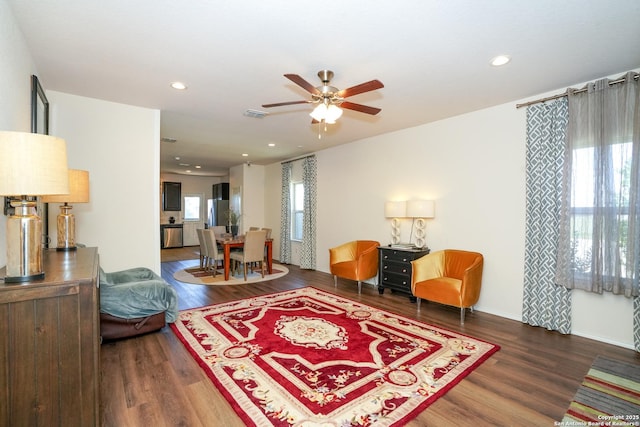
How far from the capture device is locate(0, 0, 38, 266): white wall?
1837mm

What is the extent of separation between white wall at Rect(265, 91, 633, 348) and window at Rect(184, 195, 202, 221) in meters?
7.70

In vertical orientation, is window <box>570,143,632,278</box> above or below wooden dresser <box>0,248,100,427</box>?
above

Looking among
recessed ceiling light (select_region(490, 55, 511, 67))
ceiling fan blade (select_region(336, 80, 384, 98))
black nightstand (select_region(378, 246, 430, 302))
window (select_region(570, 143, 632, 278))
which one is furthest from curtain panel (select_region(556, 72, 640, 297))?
ceiling fan blade (select_region(336, 80, 384, 98))

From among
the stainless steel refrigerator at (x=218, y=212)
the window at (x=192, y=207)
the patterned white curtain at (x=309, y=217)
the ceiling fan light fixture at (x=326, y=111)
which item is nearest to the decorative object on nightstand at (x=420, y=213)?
the ceiling fan light fixture at (x=326, y=111)

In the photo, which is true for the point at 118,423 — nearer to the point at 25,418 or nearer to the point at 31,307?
the point at 25,418

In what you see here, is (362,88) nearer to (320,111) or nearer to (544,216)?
(320,111)

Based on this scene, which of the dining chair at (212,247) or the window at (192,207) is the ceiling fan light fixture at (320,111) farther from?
the window at (192,207)

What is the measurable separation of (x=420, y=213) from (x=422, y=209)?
0.21ft

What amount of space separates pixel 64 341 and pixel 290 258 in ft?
20.9

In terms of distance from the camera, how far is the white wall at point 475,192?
10.7 ft

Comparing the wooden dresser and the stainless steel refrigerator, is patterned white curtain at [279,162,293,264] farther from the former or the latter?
the wooden dresser

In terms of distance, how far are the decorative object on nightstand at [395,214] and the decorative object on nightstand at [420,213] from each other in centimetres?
12

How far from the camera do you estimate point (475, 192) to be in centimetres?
408

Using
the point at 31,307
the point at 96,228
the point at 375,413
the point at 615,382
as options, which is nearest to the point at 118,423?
the point at 31,307
